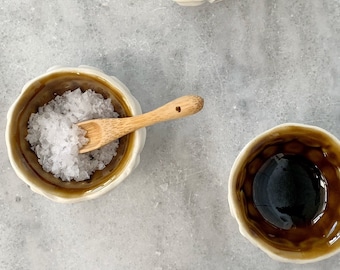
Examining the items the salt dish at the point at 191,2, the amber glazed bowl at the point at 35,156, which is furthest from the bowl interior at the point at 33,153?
the salt dish at the point at 191,2

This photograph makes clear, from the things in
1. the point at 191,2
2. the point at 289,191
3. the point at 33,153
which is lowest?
the point at 289,191

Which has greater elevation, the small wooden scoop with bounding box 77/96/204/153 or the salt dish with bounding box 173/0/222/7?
the salt dish with bounding box 173/0/222/7

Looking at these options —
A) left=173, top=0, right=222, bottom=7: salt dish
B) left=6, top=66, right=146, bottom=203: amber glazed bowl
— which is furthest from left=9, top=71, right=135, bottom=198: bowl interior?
left=173, top=0, right=222, bottom=7: salt dish

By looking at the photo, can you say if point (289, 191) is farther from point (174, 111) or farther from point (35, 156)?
point (35, 156)

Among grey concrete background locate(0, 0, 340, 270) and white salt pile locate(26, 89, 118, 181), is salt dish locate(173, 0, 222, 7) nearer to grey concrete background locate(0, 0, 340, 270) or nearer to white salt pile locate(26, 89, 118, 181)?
grey concrete background locate(0, 0, 340, 270)

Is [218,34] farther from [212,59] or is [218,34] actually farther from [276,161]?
[276,161]

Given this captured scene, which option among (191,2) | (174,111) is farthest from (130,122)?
(191,2)

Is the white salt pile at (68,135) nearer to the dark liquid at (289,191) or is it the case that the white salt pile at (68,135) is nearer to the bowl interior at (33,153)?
the bowl interior at (33,153)
